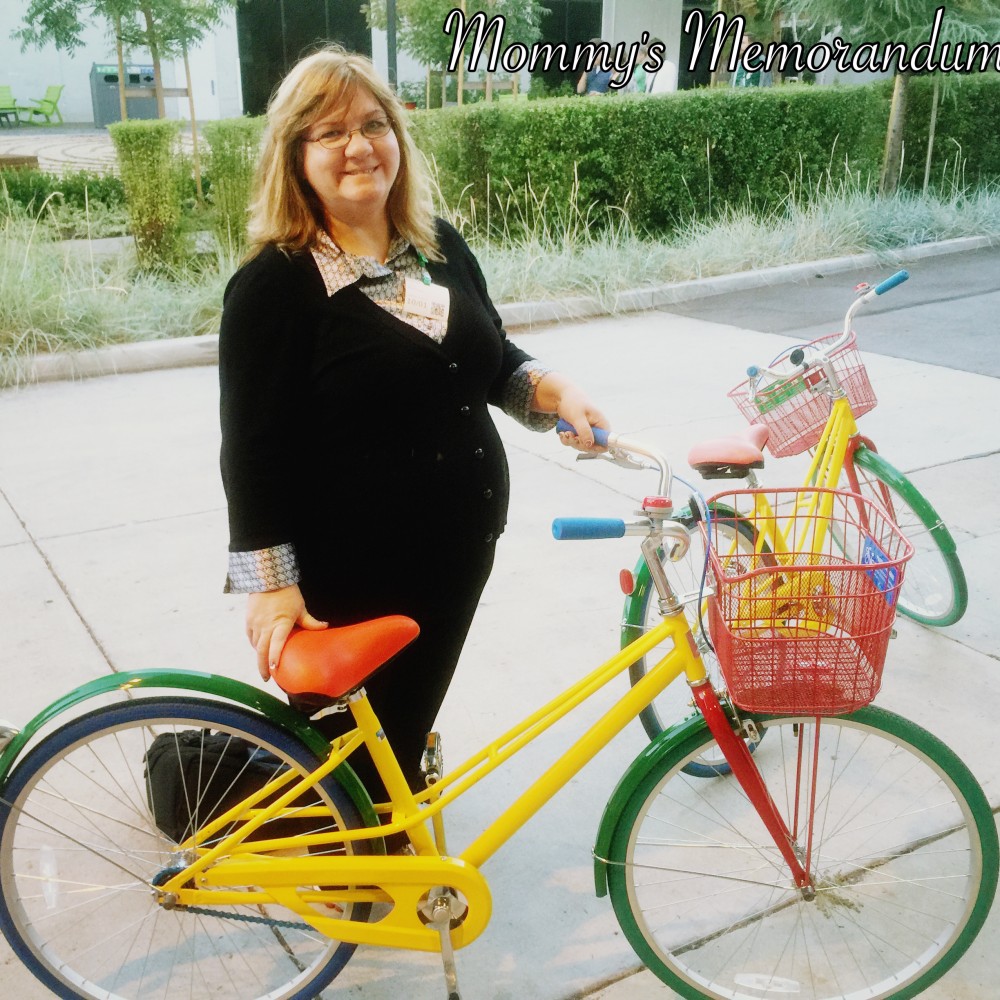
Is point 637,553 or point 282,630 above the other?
point 282,630

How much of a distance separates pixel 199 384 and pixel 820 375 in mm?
4719

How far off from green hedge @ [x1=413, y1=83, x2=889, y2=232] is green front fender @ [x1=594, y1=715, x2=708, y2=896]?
27.2ft

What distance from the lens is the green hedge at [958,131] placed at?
12336 millimetres

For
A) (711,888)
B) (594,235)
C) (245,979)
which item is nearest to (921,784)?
(711,888)

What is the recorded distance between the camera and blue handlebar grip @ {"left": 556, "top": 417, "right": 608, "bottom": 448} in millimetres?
2275

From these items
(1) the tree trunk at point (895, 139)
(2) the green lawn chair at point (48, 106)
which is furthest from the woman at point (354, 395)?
(2) the green lawn chair at point (48, 106)

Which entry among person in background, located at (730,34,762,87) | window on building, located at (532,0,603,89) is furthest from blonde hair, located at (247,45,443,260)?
window on building, located at (532,0,603,89)

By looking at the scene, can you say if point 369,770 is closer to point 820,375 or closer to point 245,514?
point 245,514

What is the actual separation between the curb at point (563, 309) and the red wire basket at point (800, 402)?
291cm

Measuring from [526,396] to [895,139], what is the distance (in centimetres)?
1069

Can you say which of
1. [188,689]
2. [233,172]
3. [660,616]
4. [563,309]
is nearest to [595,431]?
[660,616]

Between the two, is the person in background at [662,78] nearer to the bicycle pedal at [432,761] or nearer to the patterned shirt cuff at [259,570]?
the bicycle pedal at [432,761]

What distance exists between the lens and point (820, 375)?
3150 millimetres

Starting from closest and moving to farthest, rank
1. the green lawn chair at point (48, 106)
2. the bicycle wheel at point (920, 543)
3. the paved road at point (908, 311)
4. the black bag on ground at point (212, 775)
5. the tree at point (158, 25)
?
the black bag on ground at point (212, 775), the bicycle wheel at point (920, 543), the paved road at point (908, 311), the tree at point (158, 25), the green lawn chair at point (48, 106)
